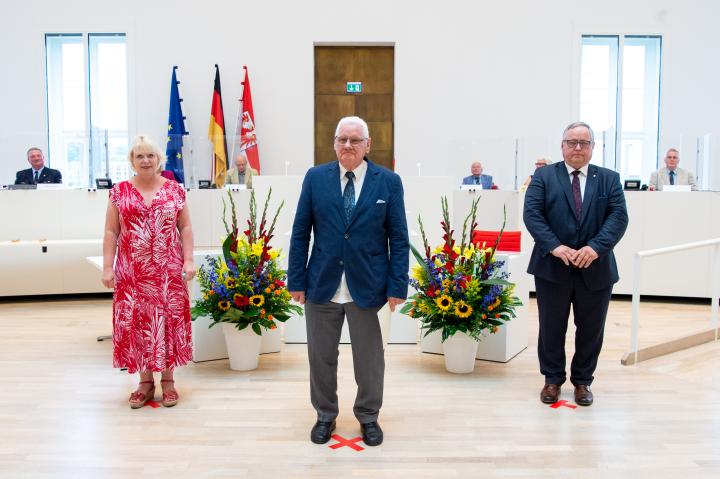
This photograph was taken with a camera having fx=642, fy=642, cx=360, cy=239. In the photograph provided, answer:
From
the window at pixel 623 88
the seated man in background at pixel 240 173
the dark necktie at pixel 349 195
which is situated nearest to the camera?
the dark necktie at pixel 349 195

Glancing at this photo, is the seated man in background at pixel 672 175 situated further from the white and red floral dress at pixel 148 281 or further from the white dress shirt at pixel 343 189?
the white and red floral dress at pixel 148 281

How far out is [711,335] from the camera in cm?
503

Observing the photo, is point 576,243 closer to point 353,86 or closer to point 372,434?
point 372,434

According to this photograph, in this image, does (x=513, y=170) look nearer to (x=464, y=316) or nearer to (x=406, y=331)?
(x=406, y=331)

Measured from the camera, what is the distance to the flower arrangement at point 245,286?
13.3ft

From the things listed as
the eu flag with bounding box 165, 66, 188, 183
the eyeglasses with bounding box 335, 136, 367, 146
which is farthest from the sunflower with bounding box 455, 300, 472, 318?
the eu flag with bounding box 165, 66, 188, 183

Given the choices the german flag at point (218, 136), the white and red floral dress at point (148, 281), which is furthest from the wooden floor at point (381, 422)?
the german flag at point (218, 136)

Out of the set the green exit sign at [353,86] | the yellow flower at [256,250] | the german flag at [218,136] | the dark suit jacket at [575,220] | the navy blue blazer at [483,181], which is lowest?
the yellow flower at [256,250]

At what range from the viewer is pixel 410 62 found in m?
9.48

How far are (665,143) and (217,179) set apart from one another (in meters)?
6.12

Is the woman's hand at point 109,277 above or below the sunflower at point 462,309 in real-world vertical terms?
above

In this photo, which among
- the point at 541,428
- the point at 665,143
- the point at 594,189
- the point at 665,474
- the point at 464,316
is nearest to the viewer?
the point at 665,474

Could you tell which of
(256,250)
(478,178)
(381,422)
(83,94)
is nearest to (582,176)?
(381,422)

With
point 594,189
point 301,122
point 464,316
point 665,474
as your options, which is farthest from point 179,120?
point 665,474
